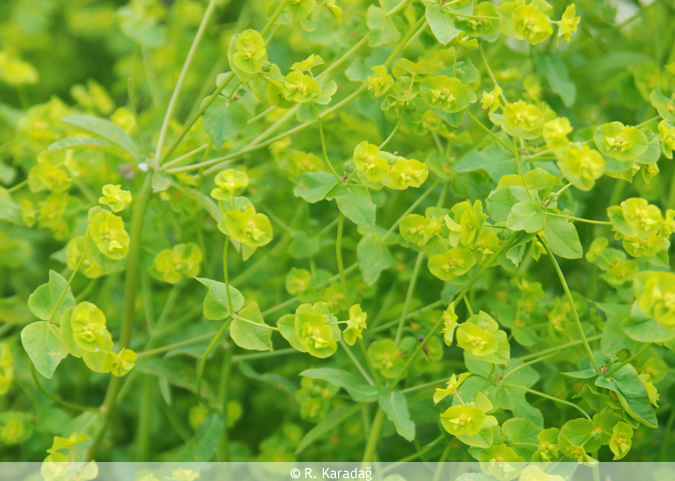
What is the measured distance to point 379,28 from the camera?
80cm

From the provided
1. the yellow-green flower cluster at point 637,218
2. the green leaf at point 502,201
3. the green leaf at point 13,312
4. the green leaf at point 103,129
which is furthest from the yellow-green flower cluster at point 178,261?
the yellow-green flower cluster at point 637,218

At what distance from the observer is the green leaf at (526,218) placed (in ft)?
2.08

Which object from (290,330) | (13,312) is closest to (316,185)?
(290,330)

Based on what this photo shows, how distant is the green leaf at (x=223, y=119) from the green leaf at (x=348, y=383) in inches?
11.1

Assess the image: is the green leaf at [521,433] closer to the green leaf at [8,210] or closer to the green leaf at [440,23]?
the green leaf at [440,23]

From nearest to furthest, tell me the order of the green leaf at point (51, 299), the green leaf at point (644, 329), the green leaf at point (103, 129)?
the green leaf at point (644, 329)
the green leaf at point (51, 299)
the green leaf at point (103, 129)

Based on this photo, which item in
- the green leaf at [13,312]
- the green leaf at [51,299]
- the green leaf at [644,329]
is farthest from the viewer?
the green leaf at [13,312]

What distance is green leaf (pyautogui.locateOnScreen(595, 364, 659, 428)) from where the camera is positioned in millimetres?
685

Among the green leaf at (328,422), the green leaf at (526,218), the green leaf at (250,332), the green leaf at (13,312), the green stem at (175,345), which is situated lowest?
the green leaf at (328,422)

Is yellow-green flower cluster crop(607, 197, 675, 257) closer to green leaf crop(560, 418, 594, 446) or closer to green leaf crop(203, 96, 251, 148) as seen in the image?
green leaf crop(560, 418, 594, 446)

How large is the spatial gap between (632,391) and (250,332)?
395 mm

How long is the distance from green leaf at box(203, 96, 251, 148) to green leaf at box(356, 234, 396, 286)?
20cm

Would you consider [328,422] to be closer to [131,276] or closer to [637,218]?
[131,276]

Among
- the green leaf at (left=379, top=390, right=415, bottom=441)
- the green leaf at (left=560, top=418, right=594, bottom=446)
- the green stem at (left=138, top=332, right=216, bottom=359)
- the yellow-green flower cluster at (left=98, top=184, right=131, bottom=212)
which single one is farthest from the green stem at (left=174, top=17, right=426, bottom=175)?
the green leaf at (left=560, top=418, right=594, bottom=446)
